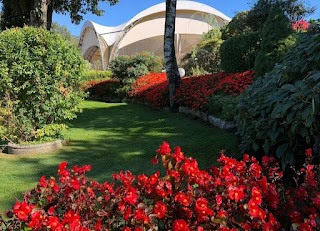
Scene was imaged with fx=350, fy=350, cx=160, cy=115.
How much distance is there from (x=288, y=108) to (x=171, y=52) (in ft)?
20.4

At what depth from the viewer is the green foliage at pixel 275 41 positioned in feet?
23.0

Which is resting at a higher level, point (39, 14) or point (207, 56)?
point (39, 14)

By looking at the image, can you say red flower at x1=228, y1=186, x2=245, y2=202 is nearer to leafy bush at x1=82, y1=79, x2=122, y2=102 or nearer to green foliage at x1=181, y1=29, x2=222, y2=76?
leafy bush at x1=82, y1=79, x2=122, y2=102

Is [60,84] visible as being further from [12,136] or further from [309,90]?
[309,90]

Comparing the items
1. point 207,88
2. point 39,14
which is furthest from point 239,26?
point 39,14

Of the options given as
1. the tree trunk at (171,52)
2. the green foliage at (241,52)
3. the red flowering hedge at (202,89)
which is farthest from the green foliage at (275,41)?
the tree trunk at (171,52)

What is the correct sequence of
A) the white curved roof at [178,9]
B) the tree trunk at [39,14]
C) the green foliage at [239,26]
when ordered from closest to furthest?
1. the tree trunk at [39,14]
2. the green foliage at [239,26]
3. the white curved roof at [178,9]

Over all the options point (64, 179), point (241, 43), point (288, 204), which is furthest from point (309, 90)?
point (241, 43)

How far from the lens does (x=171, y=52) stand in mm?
9195

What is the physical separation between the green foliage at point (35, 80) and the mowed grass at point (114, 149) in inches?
20.6

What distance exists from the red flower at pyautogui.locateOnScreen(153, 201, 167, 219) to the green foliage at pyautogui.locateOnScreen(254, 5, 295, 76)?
5.85 metres

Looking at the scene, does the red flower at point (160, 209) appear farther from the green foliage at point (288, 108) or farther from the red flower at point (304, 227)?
the green foliage at point (288, 108)

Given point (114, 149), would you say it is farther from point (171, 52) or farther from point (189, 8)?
point (189, 8)

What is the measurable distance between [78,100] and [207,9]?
27.3 metres
